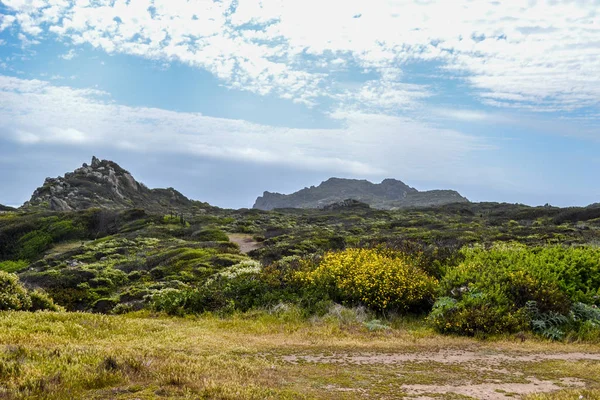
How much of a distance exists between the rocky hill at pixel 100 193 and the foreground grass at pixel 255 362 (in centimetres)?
7774

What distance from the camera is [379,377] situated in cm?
787

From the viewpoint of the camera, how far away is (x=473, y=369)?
885 centimetres

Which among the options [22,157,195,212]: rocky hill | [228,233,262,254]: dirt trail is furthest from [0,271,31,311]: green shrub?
[22,157,195,212]: rocky hill

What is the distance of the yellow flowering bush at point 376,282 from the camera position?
50.4 feet

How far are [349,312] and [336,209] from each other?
9783cm

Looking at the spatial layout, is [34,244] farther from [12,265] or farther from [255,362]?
[255,362]

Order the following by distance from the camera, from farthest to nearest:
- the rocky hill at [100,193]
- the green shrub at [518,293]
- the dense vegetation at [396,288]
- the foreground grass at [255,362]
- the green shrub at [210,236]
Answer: the rocky hill at [100,193]
the green shrub at [210,236]
the dense vegetation at [396,288]
the green shrub at [518,293]
the foreground grass at [255,362]

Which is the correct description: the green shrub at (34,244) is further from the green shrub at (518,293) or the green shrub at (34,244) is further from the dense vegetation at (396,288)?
the green shrub at (518,293)

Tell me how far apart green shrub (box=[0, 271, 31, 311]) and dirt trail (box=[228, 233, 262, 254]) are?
1086 inches

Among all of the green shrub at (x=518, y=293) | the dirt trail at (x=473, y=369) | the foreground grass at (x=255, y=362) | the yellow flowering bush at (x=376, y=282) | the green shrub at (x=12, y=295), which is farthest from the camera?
the yellow flowering bush at (x=376, y=282)

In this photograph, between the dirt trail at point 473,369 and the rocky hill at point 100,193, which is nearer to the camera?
the dirt trail at point 473,369

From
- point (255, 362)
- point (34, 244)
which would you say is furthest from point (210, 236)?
point (255, 362)

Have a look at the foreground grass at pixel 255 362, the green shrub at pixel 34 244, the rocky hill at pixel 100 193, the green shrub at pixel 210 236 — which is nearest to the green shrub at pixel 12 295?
the foreground grass at pixel 255 362

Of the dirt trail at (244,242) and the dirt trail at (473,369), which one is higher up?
the dirt trail at (244,242)
